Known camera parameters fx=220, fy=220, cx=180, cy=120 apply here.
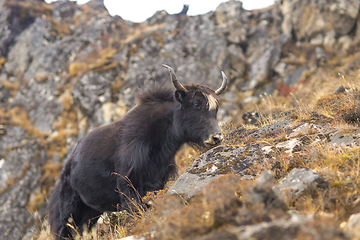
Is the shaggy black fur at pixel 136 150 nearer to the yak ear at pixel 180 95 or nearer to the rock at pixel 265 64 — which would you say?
the yak ear at pixel 180 95

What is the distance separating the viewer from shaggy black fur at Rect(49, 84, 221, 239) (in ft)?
16.4

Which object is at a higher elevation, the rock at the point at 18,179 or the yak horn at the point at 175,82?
the yak horn at the point at 175,82

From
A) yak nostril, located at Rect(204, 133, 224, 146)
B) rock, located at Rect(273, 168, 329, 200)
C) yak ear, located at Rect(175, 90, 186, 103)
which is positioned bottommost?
yak nostril, located at Rect(204, 133, 224, 146)

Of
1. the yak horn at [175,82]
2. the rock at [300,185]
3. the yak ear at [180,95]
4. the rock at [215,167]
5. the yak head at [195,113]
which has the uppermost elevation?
the yak horn at [175,82]

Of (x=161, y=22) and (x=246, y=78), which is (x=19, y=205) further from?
(x=161, y=22)

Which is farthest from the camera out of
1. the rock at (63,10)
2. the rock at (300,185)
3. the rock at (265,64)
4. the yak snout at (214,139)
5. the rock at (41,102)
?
the rock at (63,10)

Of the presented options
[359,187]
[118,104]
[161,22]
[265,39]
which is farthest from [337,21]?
[359,187]

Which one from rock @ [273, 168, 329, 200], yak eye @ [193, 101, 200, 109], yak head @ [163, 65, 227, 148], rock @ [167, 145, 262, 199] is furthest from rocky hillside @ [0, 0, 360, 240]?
rock @ [273, 168, 329, 200]

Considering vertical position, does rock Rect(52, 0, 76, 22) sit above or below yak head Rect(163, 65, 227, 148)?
above

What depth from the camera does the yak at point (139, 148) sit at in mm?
4984

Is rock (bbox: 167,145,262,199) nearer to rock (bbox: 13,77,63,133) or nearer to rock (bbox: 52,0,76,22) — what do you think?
rock (bbox: 13,77,63,133)

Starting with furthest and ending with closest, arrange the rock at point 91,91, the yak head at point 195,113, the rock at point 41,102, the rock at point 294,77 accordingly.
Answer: the rock at point 294,77, the rock at point 41,102, the rock at point 91,91, the yak head at point 195,113

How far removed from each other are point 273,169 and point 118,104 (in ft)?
57.0

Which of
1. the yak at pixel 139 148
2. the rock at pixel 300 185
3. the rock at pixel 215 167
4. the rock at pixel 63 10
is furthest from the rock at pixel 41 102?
the rock at pixel 300 185
